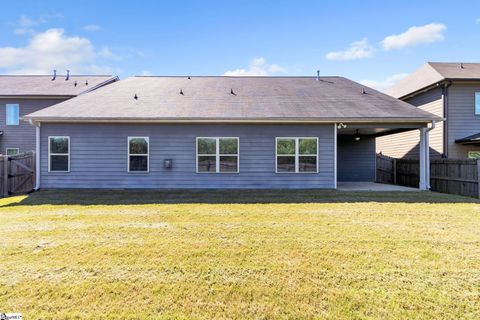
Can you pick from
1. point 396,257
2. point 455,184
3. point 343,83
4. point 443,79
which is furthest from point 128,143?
point 443,79

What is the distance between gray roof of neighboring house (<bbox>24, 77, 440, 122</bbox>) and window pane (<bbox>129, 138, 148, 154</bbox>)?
0.86 metres

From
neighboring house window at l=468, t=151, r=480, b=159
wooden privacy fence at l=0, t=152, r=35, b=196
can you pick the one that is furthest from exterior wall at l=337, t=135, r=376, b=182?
wooden privacy fence at l=0, t=152, r=35, b=196

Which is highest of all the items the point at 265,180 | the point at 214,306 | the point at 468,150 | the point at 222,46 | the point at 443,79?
the point at 222,46

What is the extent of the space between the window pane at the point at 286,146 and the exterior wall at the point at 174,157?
0.76 feet

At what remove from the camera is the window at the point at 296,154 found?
11.0 m

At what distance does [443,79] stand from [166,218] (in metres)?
13.7

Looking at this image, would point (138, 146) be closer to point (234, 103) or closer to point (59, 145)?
point (59, 145)

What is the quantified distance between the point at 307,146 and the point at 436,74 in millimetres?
8597

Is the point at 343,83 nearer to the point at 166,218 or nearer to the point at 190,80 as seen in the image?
the point at 190,80

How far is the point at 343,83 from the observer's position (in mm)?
14945

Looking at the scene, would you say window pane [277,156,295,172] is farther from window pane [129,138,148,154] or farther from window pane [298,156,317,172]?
window pane [129,138,148,154]

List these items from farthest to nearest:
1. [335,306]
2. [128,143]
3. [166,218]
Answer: [128,143] < [166,218] < [335,306]

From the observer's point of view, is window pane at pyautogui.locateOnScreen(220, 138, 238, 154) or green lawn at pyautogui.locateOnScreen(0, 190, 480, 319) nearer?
green lawn at pyautogui.locateOnScreen(0, 190, 480, 319)

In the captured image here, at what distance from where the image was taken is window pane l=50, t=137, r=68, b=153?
10.9 meters
